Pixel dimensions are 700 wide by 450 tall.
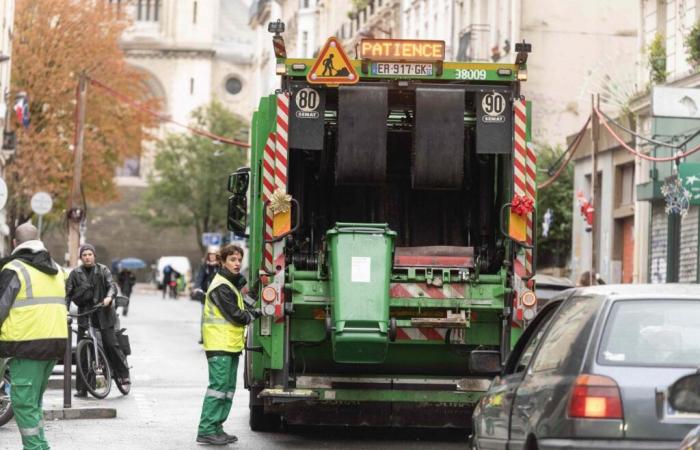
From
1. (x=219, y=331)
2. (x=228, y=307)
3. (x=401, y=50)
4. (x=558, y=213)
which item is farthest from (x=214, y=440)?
(x=558, y=213)

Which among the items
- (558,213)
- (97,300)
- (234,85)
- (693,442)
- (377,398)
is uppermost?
(234,85)

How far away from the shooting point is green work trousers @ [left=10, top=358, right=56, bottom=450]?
39.4 ft

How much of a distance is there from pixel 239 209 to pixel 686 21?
1649 centimetres

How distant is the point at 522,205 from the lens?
13.8 m

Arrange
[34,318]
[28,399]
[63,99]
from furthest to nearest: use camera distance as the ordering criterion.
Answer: [63,99] → [34,318] → [28,399]

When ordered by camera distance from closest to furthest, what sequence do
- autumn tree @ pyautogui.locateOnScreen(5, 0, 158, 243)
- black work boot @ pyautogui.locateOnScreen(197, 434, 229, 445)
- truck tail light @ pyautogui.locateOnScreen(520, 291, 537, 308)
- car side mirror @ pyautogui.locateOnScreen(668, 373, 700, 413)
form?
1. car side mirror @ pyautogui.locateOnScreen(668, 373, 700, 413)
2. truck tail light @ pyautogui.locateOnScreen(520, 291, 537, 308)
3. black work boot @ pyautogui.locateOnScreen(197, 434, 229, 445)
4. autumn tree @ pyautogui.locateOnScreen(5, 0, 158, 243)

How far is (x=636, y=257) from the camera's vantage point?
111 feet

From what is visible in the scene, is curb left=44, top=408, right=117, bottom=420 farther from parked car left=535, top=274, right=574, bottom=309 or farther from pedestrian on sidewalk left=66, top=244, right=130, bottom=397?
parked car left=535, top=274, right=574, bottom=309

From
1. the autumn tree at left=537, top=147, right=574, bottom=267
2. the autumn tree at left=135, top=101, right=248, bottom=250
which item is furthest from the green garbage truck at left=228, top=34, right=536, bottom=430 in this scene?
the autumn tree at left=135, top=101, right=248, bottom=250

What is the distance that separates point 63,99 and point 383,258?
45.1 m

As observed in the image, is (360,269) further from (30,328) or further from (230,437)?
(30,328)

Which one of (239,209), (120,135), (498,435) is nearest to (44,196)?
(120,135)

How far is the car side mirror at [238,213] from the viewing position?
16.2 m

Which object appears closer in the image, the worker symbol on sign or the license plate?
the worker symbol on sign
